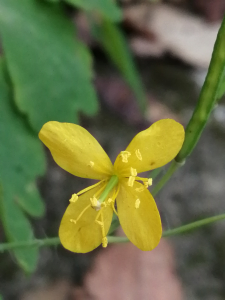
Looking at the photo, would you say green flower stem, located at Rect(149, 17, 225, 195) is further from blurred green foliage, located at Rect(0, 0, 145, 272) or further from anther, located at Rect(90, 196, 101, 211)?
blurred green foliage, located at Rect(0, 0, 145, 272)

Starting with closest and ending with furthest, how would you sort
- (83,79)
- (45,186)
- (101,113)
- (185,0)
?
1. (83,79)
2. (45,186)
3. (101,113)
4. (185,0)

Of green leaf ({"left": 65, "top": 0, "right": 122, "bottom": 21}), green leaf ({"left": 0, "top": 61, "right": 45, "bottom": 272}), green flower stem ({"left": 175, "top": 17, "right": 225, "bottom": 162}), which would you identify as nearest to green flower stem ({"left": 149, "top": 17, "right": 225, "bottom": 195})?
green flower stem ({"left": 175, "top": 17, "right": 225, "bottom": 162})

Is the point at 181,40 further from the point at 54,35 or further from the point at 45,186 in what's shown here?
the point at 45,186

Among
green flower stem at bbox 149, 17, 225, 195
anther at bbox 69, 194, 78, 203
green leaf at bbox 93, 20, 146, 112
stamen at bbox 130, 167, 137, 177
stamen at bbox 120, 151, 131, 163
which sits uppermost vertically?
green flower stem at bbox 149, 17, 225, 195

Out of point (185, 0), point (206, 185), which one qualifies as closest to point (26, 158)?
point (206, 185)

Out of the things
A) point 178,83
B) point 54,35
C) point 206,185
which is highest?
point 54,35

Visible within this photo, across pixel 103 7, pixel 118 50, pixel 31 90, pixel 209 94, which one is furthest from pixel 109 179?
pixel 118 50

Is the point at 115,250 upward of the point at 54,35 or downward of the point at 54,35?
downward
